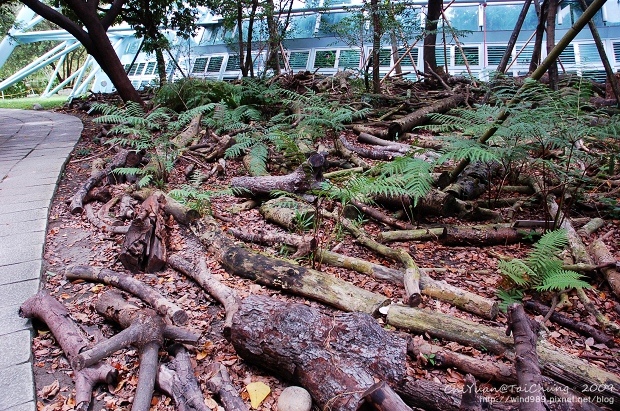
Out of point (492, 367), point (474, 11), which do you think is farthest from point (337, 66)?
point (492, 367)

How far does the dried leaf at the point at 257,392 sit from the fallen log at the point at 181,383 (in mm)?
229

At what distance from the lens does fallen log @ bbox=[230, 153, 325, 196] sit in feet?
14.6

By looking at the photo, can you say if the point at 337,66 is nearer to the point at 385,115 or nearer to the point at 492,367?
the point at 385,115

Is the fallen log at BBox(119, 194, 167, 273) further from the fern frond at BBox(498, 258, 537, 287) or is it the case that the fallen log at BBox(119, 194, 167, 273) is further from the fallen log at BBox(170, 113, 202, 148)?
the fallen log at BBox(170, 113, 202, 148)

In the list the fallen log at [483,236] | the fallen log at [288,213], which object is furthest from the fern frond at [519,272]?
the fallen log at [288,213]

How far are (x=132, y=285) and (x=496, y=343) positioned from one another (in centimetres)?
244

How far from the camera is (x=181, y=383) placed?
6.79ft

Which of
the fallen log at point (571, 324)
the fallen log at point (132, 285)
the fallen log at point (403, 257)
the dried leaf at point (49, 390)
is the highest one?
the fallen log at point (132, 285)

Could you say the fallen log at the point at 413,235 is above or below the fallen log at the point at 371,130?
below

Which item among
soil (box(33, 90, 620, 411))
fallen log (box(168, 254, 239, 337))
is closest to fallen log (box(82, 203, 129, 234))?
soil (box(33, 90, 620, 411))

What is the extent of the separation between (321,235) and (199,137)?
14.5 ft

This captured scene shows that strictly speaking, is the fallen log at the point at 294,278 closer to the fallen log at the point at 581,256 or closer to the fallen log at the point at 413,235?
the fallen log at the point at 413,235

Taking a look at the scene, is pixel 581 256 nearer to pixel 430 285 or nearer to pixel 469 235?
pixel 469 235

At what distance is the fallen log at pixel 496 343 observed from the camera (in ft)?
6.64
